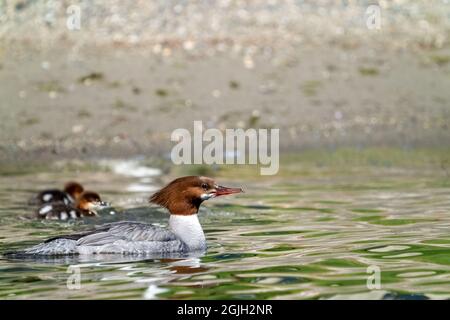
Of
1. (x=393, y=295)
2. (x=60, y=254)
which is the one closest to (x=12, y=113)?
(x=60, y=254)

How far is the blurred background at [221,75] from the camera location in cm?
2175

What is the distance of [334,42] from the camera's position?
2488 centimetres

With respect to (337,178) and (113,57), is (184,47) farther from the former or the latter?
(337,178)

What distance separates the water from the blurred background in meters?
3.57

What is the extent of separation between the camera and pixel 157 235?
11773mm

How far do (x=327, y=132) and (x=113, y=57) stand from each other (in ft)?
14.9
